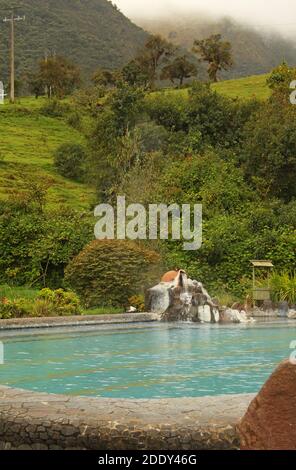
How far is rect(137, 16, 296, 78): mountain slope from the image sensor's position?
431 feet

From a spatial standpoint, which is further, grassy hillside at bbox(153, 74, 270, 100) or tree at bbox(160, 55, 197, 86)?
tree at bbox(160, 55, 197, 86)

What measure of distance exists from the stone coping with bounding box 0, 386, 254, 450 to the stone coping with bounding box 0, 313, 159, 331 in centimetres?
800

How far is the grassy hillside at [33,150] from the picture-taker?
3194 centimetres

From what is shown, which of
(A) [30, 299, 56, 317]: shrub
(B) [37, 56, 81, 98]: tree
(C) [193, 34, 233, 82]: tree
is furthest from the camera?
(C) [193, 34, 233, 82]: tree

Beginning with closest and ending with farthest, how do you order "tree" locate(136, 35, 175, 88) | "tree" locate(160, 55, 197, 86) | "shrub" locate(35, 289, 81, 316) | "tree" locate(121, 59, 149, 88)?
"shrub" locate(35, 289, 81, 316) < "tree" locate(121, 59, 149, 88) < "tree" locate(136, 35, 175, 88) < "tree" locate(160, 55, 197, 86)

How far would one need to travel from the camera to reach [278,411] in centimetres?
452

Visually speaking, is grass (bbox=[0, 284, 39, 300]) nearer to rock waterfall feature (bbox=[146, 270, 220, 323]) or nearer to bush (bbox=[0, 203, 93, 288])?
bush (bbox=[0, 203, 93, 288])

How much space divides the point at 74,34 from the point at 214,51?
31.3 meters

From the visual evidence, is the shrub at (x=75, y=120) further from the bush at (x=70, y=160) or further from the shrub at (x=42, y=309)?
the shrub at (x=42, y=309)

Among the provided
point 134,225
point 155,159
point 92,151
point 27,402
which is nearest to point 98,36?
point 92,151

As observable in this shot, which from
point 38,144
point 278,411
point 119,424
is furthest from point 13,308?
point 38,144

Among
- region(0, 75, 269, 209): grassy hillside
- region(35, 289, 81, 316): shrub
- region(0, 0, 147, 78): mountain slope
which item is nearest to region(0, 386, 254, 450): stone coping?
region(35, 289, 81, 316): shrub

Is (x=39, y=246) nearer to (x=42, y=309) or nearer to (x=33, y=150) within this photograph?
(x=42, y=309)
